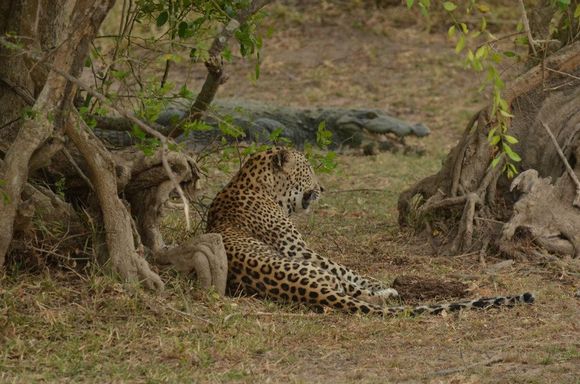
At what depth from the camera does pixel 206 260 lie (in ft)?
25.3

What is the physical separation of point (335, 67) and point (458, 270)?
1118 centimetres

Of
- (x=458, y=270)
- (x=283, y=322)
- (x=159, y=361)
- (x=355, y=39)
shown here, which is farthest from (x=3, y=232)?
(x=355, y=39)

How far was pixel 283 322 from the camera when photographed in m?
7.38

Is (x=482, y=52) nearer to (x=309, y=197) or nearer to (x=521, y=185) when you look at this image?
(x=309, y=197)

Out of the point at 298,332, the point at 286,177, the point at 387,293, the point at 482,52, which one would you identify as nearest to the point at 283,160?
the point at 286,177

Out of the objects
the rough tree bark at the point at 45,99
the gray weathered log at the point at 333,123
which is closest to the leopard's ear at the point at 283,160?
the rough tree bark at the point at 45,99

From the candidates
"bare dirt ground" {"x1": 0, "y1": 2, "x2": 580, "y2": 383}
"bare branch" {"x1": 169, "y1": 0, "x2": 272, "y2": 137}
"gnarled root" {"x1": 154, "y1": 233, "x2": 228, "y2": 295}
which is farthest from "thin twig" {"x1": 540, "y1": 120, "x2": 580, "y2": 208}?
"gnarled root" {"x1": 154, "y1": 233, "x2": 228, "y2": 295}

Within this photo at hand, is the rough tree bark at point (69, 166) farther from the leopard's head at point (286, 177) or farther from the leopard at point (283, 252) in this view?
the leopard's head at point (286, 177)

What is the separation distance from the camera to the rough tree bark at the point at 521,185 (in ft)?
31.7

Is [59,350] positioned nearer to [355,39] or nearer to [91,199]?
[91,199]

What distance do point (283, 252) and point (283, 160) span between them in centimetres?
101

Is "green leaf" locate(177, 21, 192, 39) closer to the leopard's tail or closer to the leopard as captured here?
the leopard

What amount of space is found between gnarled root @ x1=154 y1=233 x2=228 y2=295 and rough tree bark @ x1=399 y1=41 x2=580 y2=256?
2.81m

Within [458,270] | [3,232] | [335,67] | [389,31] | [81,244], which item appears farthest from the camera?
[389,31]
